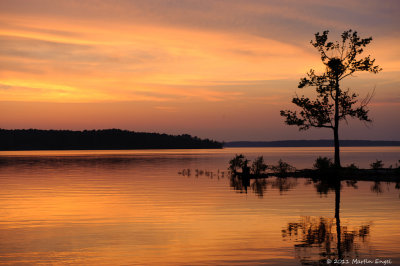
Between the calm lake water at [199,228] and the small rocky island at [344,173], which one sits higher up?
the small rocky island at [344,173]

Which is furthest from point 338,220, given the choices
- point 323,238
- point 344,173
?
point 344,173

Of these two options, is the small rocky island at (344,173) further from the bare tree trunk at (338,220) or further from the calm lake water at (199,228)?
the calm lake water at (199,228)

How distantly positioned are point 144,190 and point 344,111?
86.7 feet

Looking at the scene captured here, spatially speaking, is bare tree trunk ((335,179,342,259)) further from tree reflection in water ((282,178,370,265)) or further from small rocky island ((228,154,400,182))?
small rocky island ((228,154,400,182))

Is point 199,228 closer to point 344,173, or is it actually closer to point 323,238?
point 323,238

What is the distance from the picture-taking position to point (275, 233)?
78.6ft

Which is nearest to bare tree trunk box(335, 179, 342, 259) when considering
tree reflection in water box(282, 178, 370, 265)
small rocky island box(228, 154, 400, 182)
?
tree reflection in water box(282, 178, 370, 265)

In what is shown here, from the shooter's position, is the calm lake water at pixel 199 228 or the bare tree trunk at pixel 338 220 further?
the bare tree trunk at pixel 338 220

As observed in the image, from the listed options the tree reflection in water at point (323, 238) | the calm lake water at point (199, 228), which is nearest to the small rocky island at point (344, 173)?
the calm lake water at point (199, 228)

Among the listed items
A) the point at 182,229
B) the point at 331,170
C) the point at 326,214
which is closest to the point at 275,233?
the point at 182,229

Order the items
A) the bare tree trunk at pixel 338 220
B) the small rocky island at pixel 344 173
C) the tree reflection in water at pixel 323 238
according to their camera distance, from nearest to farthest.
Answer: the tree reflection in water at pixel 323 238, the bare tree trunk at pixel 338 220, the small rocky island at pixel 344 173

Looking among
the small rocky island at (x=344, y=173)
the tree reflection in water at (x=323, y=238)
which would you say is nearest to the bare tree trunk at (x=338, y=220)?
the tree reflection in water at (x=323, y=238)

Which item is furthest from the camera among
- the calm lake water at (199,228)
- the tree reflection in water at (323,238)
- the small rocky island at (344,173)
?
the small rocky island at (344,173)

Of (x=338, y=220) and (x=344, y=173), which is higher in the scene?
(x=344, y=173)
